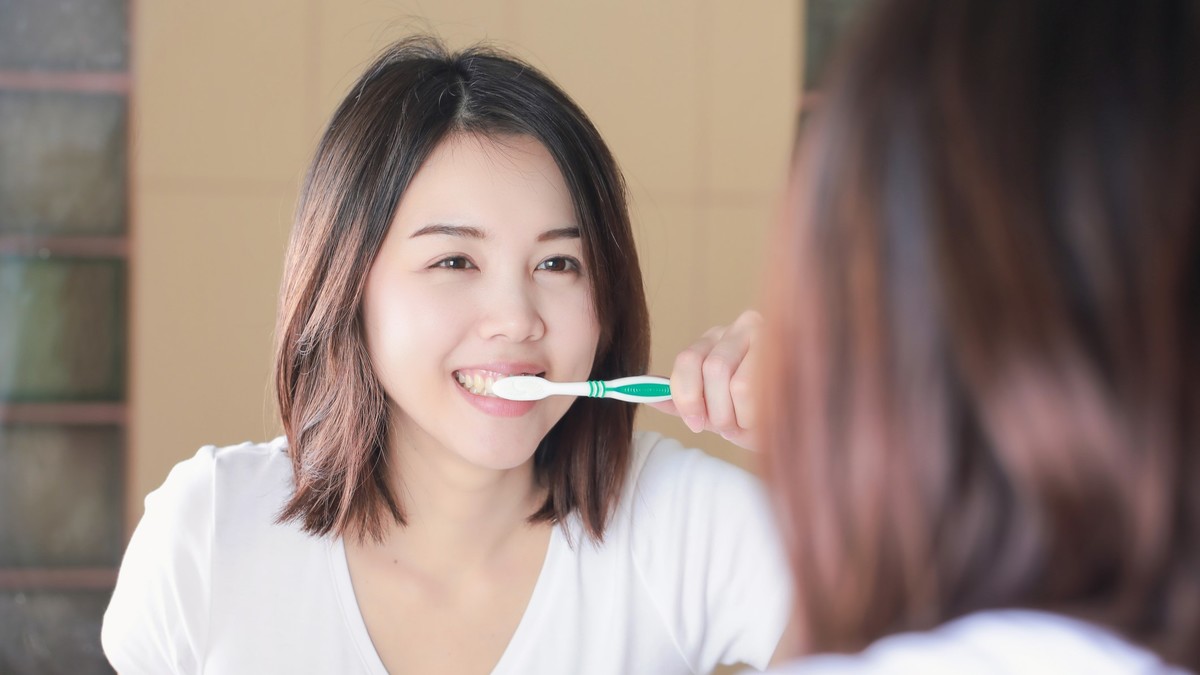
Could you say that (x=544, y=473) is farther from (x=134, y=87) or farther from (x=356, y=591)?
(x=134, y=87)

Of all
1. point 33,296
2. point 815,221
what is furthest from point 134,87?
point 815,221

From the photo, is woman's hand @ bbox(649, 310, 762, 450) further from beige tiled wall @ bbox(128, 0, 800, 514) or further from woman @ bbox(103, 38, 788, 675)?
beige tiled wall @ bbox(128, 0, 800, 514)

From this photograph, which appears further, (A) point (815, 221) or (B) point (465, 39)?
(B) point (465, 39)

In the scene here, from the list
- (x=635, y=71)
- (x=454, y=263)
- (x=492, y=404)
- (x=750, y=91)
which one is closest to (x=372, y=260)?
(x=454, y=263)

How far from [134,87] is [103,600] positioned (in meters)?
0.83

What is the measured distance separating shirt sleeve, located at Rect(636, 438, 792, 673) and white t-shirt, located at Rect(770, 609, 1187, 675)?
71 cm

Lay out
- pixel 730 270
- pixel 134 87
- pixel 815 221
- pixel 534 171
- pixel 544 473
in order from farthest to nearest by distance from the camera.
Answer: pixel 730 270
pixel 134 87
pixel 544 473
pixel 534 171
pixel 815 221

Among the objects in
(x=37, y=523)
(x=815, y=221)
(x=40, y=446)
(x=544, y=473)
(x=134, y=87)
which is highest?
(x=134, y=87)

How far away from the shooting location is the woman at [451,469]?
1.06 metres

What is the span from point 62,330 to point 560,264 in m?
1.07

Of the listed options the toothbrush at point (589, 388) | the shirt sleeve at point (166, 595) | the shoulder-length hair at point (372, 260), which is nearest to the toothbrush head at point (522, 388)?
the toothbrush at point (589, 388)

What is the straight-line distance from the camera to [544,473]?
124 centimetres

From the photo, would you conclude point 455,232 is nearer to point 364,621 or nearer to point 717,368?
point 717,368

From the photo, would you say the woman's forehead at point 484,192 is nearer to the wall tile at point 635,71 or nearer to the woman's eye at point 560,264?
the woman's eye at point 560,264
